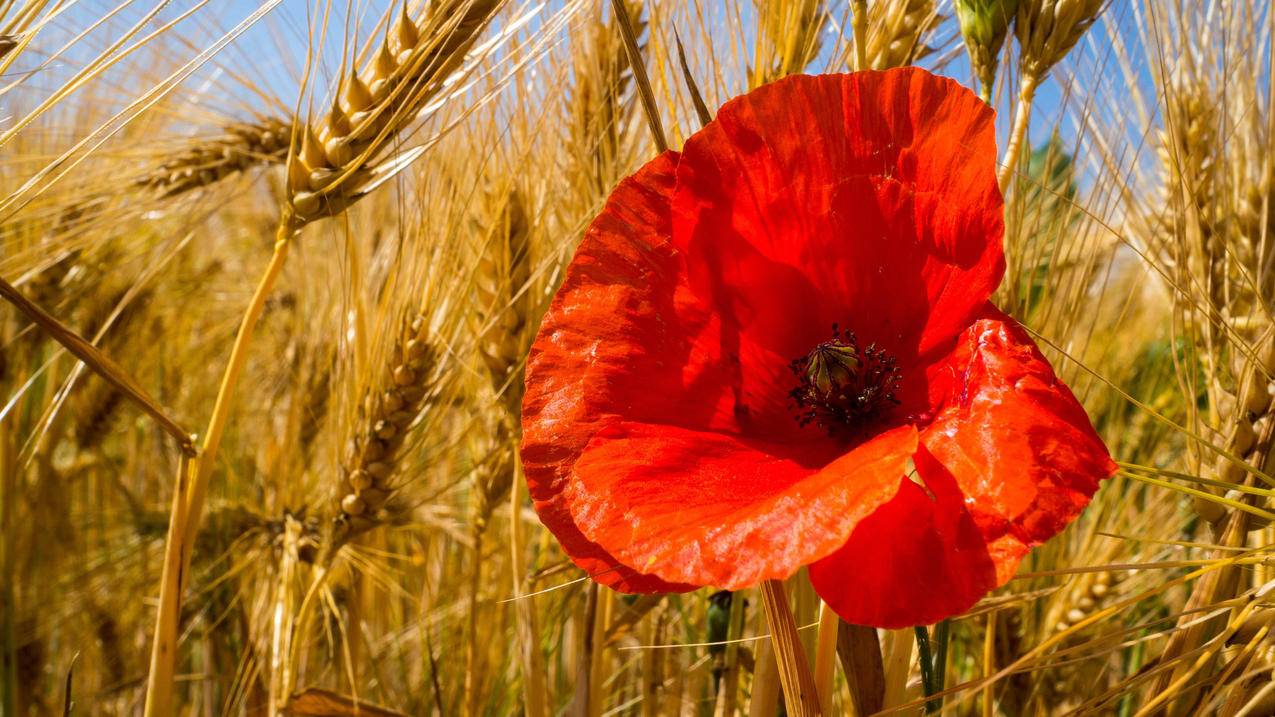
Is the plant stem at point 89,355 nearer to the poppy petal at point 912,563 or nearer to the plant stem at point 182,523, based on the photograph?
the plant stem at point 182,523

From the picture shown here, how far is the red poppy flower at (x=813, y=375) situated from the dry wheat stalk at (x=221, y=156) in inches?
27.5

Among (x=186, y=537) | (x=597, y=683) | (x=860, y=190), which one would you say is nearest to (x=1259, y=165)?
(x=860, y=190)

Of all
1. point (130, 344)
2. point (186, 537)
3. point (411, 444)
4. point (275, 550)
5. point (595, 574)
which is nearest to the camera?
point (595, 574)

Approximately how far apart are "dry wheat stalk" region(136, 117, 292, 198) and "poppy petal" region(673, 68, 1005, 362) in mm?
702

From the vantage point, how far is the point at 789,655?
0.39 metres

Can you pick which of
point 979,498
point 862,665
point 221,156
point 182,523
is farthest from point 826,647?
point 221,156

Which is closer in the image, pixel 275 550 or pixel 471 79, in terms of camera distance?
pixel 471 79

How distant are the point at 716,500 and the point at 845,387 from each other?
10cm

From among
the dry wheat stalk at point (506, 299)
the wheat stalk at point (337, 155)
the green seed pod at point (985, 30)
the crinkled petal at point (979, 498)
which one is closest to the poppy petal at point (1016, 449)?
the crinkled petal at point (979, 498)

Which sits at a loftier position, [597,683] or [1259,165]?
[1259,165]

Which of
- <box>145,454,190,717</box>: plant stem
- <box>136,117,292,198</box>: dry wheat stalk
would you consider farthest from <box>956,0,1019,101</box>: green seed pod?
<box>136,117,292,198</box>: dry wheat stalk

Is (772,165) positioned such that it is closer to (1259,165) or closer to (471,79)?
(471,79)

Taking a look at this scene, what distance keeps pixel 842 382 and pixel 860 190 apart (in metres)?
0.08

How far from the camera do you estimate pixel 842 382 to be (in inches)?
16.8
